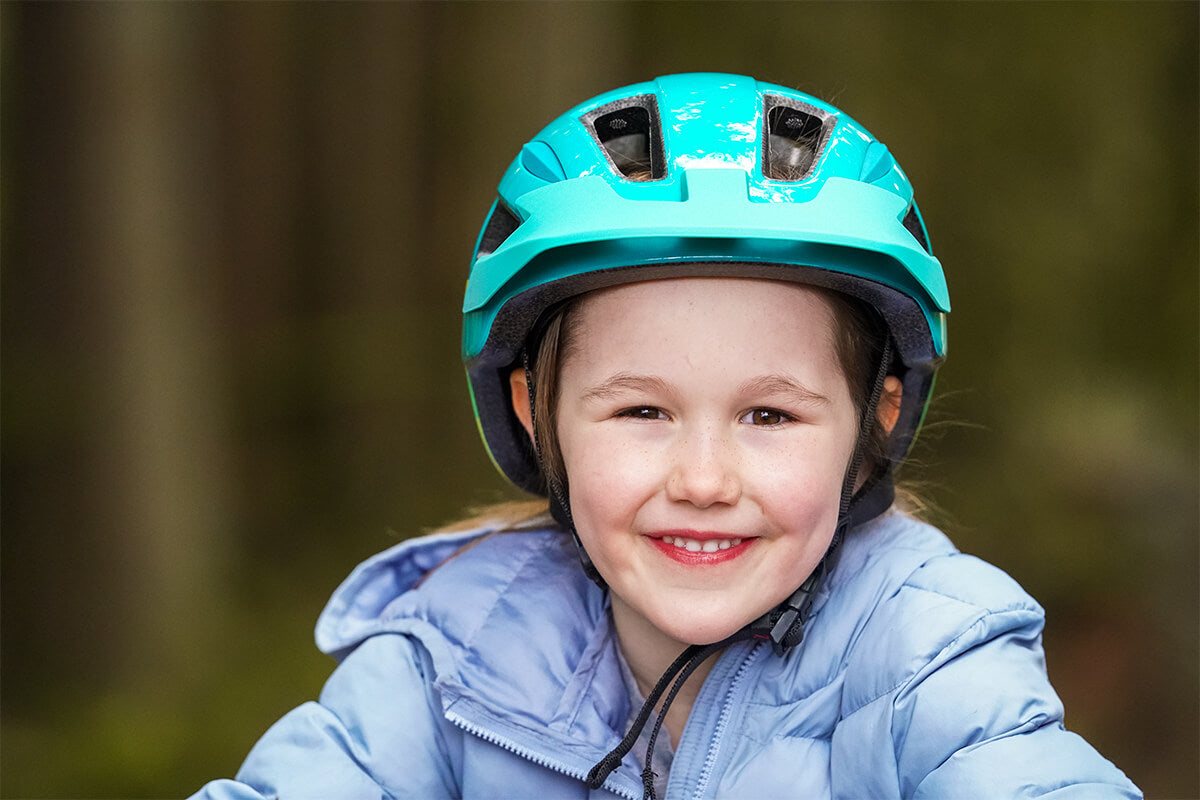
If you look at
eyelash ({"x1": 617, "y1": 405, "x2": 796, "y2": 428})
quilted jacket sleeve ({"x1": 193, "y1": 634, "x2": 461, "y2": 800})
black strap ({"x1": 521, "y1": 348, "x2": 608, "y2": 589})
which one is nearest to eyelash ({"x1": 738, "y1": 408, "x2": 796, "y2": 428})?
eyelash ({"x1": 617, "y1": 405, "x2": 796, "y2": 428})

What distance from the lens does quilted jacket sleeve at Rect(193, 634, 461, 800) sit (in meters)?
2.22

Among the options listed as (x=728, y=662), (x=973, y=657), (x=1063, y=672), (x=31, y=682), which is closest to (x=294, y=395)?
(x=31, y=682)

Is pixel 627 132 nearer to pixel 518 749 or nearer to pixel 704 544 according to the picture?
pixel 704 544

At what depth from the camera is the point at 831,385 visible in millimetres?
2273

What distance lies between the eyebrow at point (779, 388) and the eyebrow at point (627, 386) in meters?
0.14

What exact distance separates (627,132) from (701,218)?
1.68 feet

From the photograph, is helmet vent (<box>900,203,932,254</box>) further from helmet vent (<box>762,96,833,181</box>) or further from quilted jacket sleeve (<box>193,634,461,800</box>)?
quilted jacket sleeve (<box>193,634,461,800</box>)

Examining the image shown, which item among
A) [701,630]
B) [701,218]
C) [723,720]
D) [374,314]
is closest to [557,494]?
[701,630]

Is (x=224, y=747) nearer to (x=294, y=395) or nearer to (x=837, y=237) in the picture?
(x=294, y=395)

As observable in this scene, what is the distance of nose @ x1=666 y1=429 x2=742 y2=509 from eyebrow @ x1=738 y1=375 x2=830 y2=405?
0.10 metres

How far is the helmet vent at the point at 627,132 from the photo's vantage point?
8.29 ft

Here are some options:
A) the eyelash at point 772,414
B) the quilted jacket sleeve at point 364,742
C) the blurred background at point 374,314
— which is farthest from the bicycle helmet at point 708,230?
the blurred background at point 374,314

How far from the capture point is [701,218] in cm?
215

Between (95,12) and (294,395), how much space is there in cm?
210
